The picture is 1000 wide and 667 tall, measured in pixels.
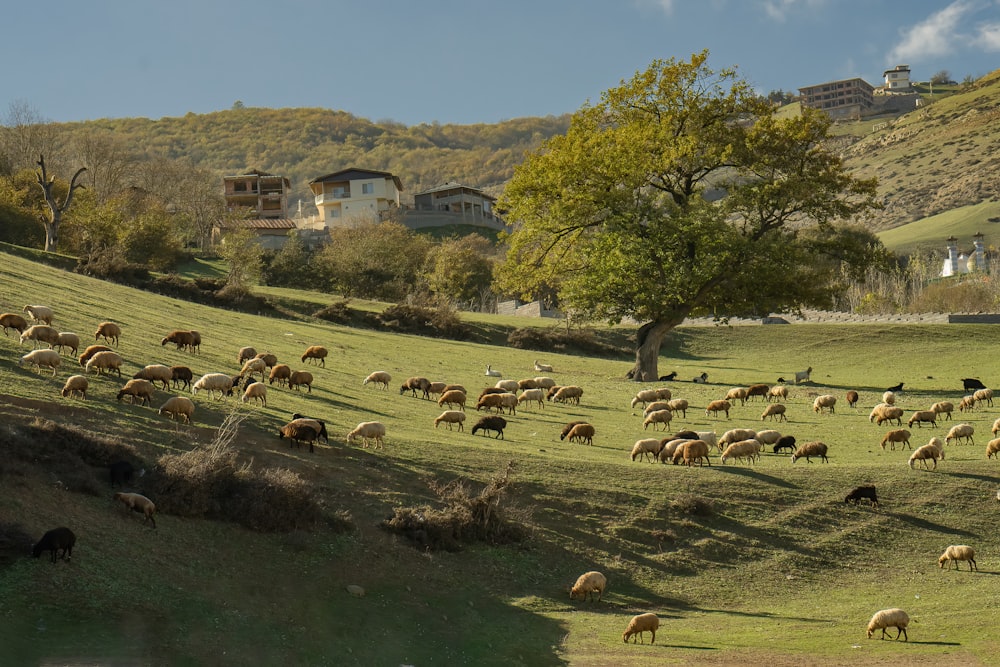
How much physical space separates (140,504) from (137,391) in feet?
22.2

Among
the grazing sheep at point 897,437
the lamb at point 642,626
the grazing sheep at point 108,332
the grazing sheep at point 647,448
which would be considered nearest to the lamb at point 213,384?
the grazing sheep at point 108,332

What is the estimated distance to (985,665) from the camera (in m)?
16.7

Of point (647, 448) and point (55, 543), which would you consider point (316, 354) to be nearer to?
point (647, 448)

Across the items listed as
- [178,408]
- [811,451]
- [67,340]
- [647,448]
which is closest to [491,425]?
[647,448]

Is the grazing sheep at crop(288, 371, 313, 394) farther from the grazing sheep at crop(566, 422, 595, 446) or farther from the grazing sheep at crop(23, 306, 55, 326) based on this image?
the grazing sheep at crop(566, 422, 595, 446)

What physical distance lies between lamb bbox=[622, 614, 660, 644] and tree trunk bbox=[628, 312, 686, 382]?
106ft

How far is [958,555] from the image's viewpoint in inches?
897

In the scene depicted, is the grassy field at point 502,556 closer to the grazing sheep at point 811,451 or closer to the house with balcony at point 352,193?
the grazing sheep at point 811,451

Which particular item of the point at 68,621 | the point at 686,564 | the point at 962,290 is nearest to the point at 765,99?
the point at 686,564

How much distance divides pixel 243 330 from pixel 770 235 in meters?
24.1

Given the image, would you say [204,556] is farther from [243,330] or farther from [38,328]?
[243,330]

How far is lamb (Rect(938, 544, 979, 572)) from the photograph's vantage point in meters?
22.8

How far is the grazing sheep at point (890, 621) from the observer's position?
18.2m

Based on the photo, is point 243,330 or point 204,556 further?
point 243,330
